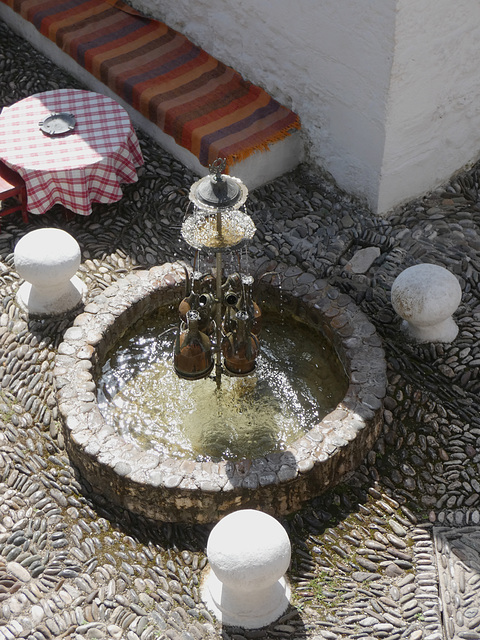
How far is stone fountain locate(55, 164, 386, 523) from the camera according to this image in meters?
5.52

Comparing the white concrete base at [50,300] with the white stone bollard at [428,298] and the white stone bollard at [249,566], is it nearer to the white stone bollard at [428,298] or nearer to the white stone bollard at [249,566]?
the white stone bollard at [428,298]

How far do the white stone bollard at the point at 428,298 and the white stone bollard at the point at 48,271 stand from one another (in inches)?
103

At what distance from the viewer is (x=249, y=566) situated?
484 centimetres

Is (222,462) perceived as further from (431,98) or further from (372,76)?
(431,98)

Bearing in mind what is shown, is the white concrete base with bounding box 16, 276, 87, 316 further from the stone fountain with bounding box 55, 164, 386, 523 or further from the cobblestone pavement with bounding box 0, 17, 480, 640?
the stone fountain with bounding box 55, 164, 386, 523

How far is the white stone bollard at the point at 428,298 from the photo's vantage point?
21.3ft

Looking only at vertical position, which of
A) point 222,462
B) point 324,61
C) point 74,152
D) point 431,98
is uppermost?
point 324,61

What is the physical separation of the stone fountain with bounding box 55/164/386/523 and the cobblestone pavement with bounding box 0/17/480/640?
22 cm

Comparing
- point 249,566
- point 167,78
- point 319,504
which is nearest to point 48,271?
point 319,504

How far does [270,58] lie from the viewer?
8094 millimetres

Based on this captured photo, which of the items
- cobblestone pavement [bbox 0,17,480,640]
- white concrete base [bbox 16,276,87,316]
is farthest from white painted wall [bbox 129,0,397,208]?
white concrete base [bbox 16,276,87,316]

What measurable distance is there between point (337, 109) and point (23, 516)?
14.6ft

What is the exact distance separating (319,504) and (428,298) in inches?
70.6

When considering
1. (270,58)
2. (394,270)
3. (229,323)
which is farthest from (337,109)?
(229,323)
